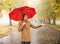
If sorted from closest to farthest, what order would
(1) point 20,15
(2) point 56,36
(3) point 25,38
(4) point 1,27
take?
(3) point 25,38, (1) point 20,15, (4) point 1,27, (2) point 56,36

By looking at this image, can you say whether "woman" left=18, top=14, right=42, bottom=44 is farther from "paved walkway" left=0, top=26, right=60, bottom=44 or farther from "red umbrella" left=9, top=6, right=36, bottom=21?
"paved walkway" left=0, top=26, right=60, bottom=44

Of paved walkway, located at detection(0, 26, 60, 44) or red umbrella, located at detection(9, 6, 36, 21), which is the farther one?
paved walkway, located at detection(0, 26, 60, 44)

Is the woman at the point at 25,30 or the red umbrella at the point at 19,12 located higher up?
the red umbrella at the point at 19,12

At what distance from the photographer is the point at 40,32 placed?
8.68 ft

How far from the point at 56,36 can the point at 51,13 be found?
0.38 metres

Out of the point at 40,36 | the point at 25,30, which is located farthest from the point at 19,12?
the point at 40,36

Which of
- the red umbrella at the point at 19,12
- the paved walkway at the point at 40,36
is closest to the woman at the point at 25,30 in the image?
the red umbrella at the point at 19,12

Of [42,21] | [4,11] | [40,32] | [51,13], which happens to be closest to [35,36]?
[40,32]

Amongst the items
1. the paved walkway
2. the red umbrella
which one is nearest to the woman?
the red umbrella

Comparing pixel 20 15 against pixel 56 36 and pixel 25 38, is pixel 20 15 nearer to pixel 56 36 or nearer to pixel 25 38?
pixel 25 38

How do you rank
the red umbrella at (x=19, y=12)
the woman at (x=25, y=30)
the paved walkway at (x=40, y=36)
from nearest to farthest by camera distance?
the woman at (x=25, y=30), the red umbrella at (x=19, y=12), the paved walkway at (x=40, y=36)

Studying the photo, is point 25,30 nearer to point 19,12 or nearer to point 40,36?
point 19,12

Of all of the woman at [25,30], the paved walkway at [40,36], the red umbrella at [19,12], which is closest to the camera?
the woman at [25,30]

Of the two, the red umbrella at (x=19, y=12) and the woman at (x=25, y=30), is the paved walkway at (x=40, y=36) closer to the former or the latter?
the red umbrella at (x=19, y=12)
